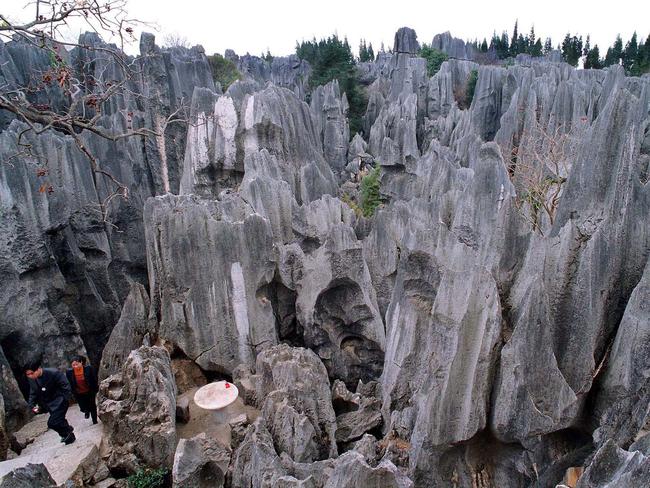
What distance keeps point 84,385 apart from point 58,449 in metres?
0.93

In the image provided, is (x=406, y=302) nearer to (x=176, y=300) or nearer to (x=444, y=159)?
(x=176, y=300)

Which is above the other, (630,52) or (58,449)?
(630,52)

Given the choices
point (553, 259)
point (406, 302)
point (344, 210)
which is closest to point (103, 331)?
point (344, 210)

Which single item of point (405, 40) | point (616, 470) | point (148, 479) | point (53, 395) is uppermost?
point (405, 40)

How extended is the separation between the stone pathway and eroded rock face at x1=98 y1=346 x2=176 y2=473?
0.47m

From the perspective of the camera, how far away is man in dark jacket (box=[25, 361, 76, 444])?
20.9 feet

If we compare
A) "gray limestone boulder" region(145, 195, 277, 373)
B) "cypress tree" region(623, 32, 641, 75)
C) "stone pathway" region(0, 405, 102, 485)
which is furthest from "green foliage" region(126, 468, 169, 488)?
"cypress tree" region(623, 32, 641, 75)

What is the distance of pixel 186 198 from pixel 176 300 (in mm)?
1905

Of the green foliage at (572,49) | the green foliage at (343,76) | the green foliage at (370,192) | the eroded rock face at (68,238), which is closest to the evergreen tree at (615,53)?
the green foliage at (572,49)

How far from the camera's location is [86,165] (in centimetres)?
1084

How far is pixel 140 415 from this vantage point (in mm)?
5934

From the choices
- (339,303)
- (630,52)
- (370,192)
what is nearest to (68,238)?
(339,303)

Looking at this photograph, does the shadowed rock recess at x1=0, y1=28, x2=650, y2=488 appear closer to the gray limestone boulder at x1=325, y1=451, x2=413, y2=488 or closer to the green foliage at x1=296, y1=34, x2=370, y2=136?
the gray limestone boulder at x1=325, y1=451, x2=413, y2=488

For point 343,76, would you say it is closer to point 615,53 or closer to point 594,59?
point 594,59
